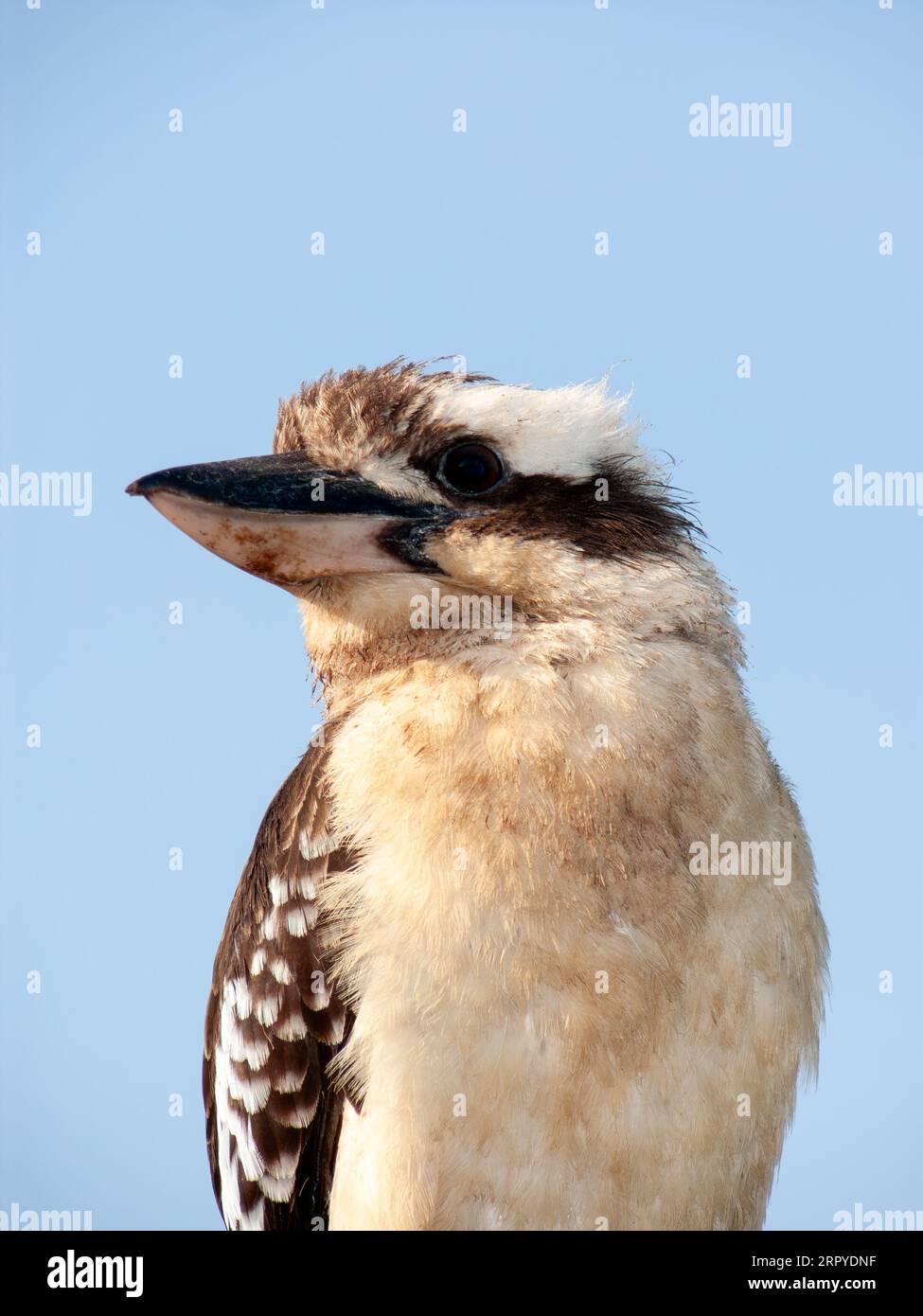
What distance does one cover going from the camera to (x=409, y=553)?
5160 millimetres

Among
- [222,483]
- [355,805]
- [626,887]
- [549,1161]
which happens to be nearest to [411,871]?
[355,805]

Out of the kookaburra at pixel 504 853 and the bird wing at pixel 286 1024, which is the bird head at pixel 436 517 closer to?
the kookaburra at pixel 504 853

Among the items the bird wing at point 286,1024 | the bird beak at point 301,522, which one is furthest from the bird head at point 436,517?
the bird wing at point 286,1024

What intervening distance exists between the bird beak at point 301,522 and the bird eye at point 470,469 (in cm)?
12

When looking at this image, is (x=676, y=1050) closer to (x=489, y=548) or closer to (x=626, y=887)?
(x=626, y=887)

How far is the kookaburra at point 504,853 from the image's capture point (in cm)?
464

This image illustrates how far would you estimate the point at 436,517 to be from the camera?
17.1 feet

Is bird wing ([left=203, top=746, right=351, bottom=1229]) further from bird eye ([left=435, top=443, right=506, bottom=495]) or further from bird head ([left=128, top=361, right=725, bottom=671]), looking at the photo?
bird eye ([left=435, top=443, right=506, bottom=495])

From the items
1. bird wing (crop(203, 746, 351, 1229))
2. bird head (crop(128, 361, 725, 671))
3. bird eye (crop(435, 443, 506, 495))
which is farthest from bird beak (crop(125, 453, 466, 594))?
bird wing (crop(203, 746, 351, 1229))

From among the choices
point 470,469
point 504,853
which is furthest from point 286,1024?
point 470,469

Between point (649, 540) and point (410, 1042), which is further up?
point (649, 540)

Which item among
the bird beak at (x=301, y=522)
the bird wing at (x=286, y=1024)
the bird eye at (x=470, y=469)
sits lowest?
the bird wing at (x=286, y=1024)

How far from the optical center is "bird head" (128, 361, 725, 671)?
506 cm
